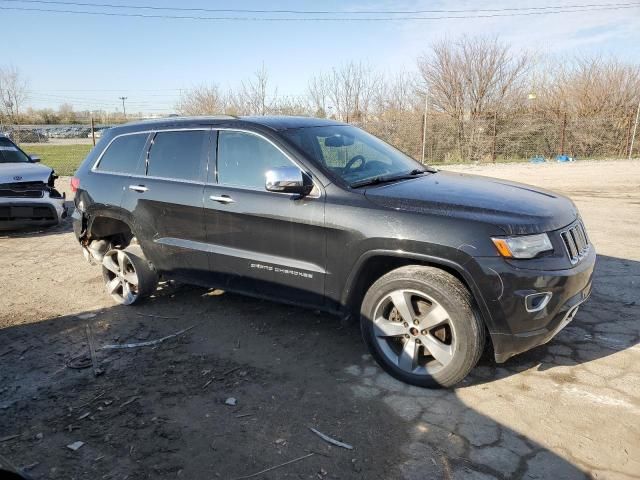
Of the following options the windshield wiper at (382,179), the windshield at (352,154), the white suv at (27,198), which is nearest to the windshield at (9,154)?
the white suv at (27,198)

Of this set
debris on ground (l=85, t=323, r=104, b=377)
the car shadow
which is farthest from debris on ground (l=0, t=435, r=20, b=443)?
debris on ground (l=85, t=323, r=104, b=377)

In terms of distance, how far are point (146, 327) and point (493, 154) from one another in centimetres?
1846

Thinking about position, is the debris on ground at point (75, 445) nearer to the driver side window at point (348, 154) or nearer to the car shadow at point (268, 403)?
the car shadow at point (268, 403)

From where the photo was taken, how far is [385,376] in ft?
11.3

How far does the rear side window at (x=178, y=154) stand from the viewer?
420 cm

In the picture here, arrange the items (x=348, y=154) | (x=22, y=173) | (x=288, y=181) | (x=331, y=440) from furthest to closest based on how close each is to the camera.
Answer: (x=22, y=173) → (x=348, y=154) → (x=288, y=181) → (x=331, y=440)

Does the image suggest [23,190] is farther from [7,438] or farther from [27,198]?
[7,438]

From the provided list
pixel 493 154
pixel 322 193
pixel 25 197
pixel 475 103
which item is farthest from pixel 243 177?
pixel 475 103

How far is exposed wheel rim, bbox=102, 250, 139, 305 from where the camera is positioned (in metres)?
4.82

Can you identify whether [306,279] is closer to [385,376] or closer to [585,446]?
[385,376]

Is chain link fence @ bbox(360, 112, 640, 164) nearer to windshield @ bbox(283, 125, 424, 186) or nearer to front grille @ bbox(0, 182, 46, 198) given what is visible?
front grille @ bbox(0, 182, 46, 198)

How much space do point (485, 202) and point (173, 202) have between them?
102 inches

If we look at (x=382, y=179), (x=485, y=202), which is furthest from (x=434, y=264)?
(x=382, y=179)

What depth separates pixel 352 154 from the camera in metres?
4.14
